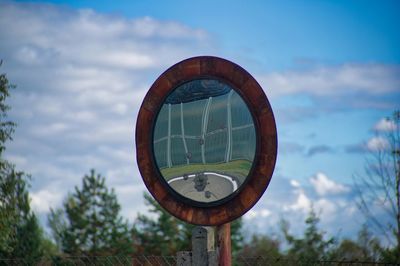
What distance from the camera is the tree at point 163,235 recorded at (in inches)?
1131

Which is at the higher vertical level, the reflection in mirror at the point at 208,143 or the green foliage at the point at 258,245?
the green foliage at the point at 258,245

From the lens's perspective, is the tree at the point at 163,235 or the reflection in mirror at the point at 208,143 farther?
the tree at the point at 163,235

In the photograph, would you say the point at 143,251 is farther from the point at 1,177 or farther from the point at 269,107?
the point at 269,107

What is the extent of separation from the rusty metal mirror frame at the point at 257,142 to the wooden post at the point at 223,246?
0.17 m

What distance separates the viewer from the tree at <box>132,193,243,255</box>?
→ 28719 millimetres

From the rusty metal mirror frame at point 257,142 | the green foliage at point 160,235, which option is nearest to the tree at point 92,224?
the green foliage at point 160,235

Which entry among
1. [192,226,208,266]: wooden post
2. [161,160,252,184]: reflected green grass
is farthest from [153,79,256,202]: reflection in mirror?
[192,226,208,266]: wooden post

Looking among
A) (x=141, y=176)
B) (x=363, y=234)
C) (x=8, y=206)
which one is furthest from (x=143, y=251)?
(x=141, y=176)

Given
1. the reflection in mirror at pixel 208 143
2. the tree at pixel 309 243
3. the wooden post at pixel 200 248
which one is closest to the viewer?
the reflection in mirror at pixel 208 143

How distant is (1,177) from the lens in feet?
54.9

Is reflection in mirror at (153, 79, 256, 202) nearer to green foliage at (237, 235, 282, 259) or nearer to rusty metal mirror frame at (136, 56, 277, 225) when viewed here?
rusty metal mirror frame at (136, 56, 277, 225)

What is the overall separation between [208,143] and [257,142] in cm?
54

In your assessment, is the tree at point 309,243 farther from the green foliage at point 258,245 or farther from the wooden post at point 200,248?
the wooden post at point 200,248

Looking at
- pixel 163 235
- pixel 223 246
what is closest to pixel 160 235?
pixel 163 235
